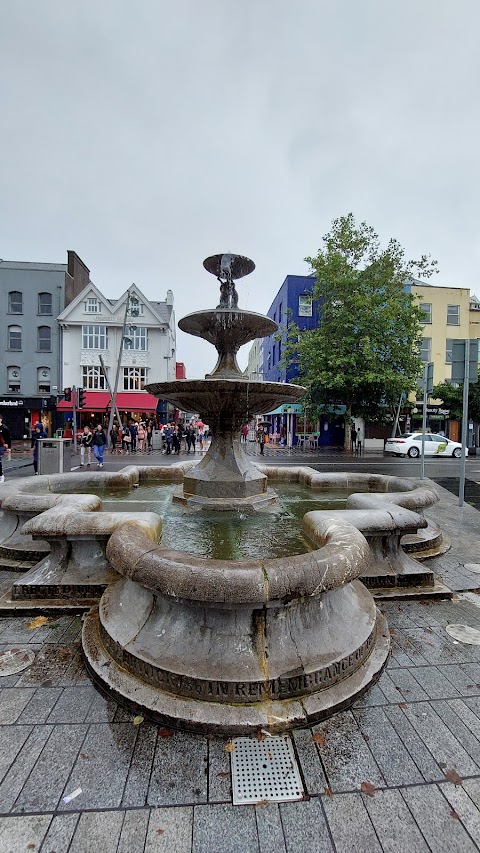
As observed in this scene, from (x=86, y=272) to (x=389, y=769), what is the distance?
150 feet

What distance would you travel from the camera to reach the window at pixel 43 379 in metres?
35.3

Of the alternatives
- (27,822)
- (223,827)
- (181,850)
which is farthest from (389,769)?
(27,822)

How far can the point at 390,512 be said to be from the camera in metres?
4.51

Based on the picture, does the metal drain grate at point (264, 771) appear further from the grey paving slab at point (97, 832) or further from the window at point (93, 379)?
the window at point (93, 379)

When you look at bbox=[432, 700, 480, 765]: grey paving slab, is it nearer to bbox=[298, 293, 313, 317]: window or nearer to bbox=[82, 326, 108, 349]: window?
bbox=[298, 293, 313, 317]: window

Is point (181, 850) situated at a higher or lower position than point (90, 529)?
lower

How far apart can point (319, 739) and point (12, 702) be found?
1.94 meters

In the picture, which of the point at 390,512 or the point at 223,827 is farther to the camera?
the point at 390,512

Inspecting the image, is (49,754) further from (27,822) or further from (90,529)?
(90,529)

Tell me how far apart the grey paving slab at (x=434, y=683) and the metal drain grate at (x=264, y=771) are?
3.68 feet

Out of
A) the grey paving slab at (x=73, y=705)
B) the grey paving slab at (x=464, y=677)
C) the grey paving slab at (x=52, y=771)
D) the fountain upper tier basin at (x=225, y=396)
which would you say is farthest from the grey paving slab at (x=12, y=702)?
the fountain upper tier basin at (x=225, y=396)

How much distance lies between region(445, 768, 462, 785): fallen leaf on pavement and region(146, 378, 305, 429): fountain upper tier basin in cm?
404

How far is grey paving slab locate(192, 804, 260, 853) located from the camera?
1809 mm

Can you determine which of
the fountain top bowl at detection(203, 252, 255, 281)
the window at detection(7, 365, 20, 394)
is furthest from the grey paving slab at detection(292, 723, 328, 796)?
the window at detection(7, 365, 20, 394)
